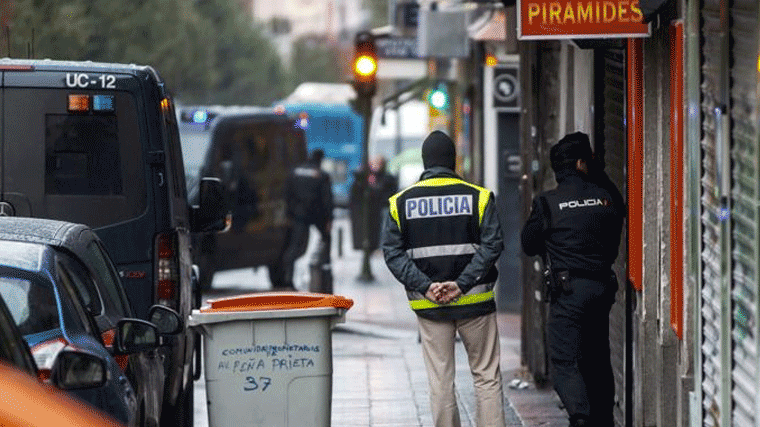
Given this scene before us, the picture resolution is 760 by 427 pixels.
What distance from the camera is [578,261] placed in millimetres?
10578

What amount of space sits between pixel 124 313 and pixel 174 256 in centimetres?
256

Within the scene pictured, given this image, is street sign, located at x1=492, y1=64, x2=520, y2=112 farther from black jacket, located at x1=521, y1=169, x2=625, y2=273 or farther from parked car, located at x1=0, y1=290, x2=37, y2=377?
parked car, located at x1=0, y1=290, x2=37, y2=377

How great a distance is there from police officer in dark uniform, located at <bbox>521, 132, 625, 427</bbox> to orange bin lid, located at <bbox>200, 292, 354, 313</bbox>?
131 cm

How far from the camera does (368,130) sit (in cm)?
2719

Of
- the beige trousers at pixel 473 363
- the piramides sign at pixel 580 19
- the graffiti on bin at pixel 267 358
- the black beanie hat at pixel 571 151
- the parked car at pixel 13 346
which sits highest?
the piramides sign at pixel 580 19

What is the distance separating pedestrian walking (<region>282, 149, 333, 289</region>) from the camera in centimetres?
2580

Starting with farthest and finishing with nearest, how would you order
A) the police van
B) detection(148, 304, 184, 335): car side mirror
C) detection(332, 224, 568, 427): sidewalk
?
detection(332, 224, 568, 427): sidewalk → the police van → detection(148, 304, 184, 335): car side mirror

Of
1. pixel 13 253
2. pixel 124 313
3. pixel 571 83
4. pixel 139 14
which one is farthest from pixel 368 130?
pixel 13 253

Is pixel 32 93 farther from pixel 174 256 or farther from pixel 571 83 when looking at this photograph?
pixel 571 83

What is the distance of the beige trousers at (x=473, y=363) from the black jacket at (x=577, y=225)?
1.75ft

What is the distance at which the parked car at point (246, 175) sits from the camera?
24.9 meters

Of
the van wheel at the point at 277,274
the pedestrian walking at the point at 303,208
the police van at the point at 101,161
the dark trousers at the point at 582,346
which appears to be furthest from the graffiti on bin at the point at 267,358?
the van wheel at the point at 277,274

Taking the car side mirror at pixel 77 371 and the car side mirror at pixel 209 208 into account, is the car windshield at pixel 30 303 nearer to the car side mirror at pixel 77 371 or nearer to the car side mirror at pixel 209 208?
the car side mirror at pixel 77 371

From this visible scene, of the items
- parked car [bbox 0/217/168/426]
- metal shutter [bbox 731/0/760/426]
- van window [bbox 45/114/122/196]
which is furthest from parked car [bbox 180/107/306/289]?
metal shutter [bbox 731/0/760/426]
